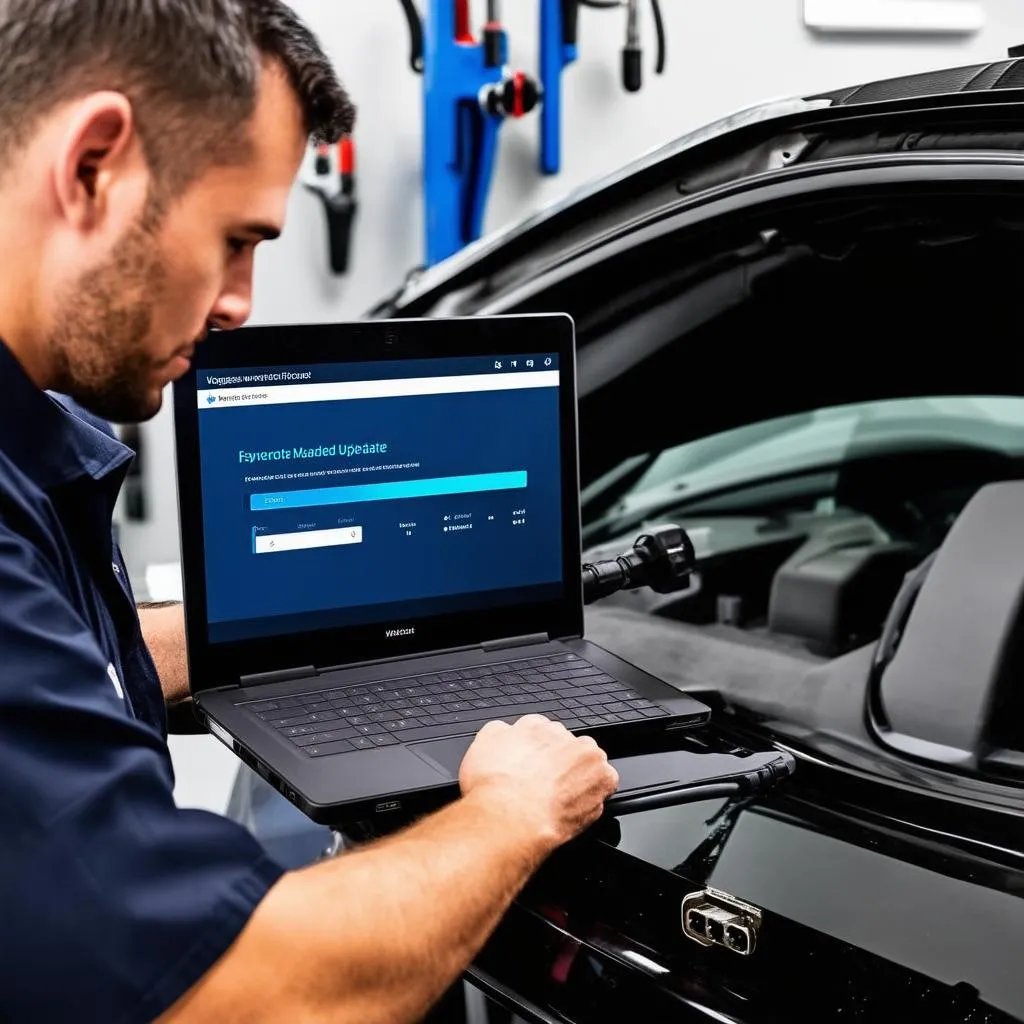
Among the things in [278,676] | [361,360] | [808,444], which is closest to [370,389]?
[361,360]

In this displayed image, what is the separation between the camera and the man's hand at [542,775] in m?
0.96

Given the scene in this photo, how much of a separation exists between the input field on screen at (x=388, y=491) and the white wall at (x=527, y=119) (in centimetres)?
262

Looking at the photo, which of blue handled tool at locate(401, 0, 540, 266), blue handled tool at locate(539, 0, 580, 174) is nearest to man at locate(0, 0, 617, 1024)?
blue handled tool at locate(401, 0, 540, 266)

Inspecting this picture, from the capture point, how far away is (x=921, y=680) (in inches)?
50.3

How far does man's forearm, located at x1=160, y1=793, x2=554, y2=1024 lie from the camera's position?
0.81 m

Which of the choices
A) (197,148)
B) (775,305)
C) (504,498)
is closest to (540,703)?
(504,498)

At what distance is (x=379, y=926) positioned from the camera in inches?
33.5

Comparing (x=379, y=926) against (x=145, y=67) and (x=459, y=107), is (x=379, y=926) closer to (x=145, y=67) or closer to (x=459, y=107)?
(x=145, y=67)

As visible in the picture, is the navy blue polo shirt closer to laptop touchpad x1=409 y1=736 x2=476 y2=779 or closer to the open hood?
laptop touchpad x1=409 y1=736 x2=476 y2=779

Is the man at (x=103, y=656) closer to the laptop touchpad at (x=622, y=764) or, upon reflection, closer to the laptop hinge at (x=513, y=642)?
the laptop touchpad at (x=622, y=764)

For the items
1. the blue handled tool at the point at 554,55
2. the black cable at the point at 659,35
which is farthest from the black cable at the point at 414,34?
the black cable at the point at 659,35

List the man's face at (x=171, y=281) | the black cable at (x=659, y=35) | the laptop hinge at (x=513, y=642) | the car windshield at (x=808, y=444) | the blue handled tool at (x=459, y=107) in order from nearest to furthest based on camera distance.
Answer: the man's face at (x=171, y=281)
the laptop hinge at (x=513, y=642)
the car windshield at (x=808, y=444)
the blue handled tool at (x=459, y=107)
the black cable at (x=659, y=35)

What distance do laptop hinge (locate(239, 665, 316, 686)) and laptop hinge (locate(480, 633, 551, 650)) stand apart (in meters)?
0.16

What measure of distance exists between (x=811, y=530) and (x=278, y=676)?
38.0 inches
